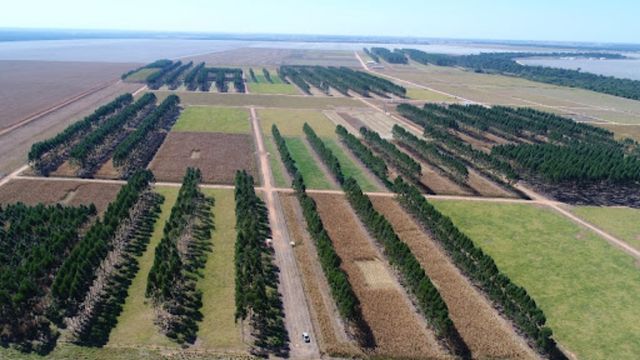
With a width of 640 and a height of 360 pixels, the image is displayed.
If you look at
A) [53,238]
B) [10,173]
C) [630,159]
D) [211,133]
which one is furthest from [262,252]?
[630,159]

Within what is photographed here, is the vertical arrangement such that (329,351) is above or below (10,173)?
below

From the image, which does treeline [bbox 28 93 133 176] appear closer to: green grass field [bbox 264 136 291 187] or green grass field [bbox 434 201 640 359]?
green grass field [bbox 264 136 291 187]

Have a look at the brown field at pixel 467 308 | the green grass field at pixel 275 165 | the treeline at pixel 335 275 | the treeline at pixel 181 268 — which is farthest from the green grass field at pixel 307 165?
the treeline at pixel 181 268

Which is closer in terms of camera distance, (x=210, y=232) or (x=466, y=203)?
(x=210, y=232)

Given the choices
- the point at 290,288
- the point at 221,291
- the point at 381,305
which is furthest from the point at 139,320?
the point at 381,305

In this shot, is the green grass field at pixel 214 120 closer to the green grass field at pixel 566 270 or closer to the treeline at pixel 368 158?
the treeline at pixel 368 158

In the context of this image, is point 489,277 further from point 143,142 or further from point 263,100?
point 263,100

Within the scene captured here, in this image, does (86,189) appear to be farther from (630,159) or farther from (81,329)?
(630,159)
